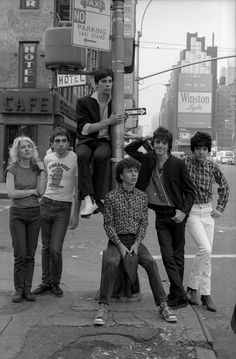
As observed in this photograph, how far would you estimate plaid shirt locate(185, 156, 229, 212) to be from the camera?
558 cm

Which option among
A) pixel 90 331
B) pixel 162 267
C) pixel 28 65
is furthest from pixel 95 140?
pixel 28 65

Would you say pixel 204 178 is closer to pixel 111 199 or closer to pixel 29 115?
pixel 111 199

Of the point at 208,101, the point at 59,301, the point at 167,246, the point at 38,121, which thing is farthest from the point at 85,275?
the point at 208,101

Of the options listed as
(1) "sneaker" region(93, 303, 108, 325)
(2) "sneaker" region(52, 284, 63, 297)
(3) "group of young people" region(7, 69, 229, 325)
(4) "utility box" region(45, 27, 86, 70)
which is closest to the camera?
(1) "sneaker" region(93, 303, 108, 325)

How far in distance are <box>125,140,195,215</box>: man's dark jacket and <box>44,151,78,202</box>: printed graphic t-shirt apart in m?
0.67

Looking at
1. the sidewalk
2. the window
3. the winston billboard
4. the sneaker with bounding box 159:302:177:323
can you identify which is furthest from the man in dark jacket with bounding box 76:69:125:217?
the winston billboard

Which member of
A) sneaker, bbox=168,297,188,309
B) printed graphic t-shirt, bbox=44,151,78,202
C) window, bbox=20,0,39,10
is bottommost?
sneaker, bbox=168,297,188,309

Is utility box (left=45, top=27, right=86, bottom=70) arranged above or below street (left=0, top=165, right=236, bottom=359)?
above

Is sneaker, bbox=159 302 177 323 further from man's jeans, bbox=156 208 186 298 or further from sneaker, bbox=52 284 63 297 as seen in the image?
sneaker, bbox=52 284 63 297

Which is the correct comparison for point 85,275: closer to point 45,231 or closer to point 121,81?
point 45,231

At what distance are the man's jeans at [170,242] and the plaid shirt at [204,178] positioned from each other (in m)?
0.44

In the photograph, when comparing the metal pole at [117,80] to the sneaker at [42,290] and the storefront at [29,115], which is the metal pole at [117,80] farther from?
the storefront at [29,115]

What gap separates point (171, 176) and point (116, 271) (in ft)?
3.81

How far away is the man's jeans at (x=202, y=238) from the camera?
5.50 metres
